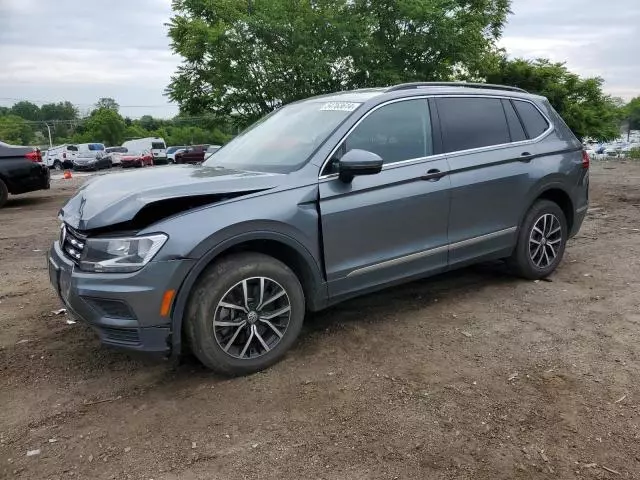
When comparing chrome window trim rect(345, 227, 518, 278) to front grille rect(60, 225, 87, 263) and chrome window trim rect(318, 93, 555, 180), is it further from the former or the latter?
front grille rect(60, 225, 87, 263)

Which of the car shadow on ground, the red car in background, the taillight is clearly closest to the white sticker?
the taillight

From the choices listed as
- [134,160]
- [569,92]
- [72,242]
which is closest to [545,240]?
[72,242]

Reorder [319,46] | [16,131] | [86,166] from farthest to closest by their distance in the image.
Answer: [16,131] < [86,166] < [319,46]

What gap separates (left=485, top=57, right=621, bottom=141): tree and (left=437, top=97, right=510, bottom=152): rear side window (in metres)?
22.4

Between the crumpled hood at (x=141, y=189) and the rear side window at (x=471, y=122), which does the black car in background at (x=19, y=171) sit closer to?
the crumpled hood at (x=141, y=189)

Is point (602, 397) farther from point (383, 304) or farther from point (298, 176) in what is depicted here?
point (298, 176)

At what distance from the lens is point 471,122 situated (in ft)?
15.4

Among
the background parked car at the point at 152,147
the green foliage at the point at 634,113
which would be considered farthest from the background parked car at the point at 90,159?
the green foliage at the point at 634,113

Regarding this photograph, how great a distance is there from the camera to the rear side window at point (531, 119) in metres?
5.16

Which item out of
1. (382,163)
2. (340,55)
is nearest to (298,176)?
(382,163)

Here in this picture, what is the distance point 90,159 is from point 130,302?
40491mm

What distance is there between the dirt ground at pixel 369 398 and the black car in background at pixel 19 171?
23.5 feet

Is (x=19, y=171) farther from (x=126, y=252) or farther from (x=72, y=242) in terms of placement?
(x=126, y=252)

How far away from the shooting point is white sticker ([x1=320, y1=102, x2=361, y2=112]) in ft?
13.5
